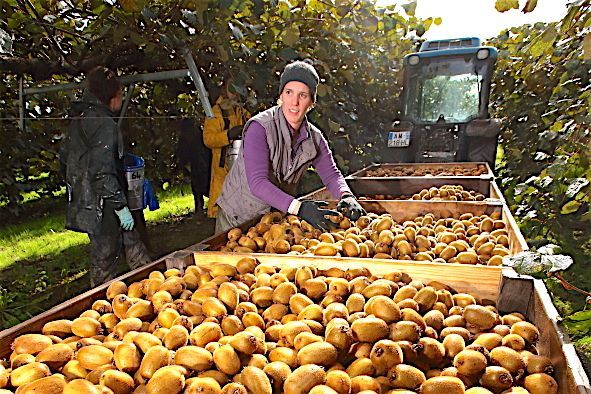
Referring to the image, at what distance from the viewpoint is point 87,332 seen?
5.22 feet

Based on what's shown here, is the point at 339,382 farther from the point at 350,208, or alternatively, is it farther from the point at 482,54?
the point at 482,54

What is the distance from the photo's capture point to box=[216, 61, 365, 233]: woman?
295cm

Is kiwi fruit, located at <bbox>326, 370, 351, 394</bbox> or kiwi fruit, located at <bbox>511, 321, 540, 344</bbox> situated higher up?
kiwi fruit, located at <bbox>511, 321, 540, 344</bbox>

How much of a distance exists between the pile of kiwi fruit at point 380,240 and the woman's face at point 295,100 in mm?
687

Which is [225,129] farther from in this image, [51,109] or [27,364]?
[27,364]

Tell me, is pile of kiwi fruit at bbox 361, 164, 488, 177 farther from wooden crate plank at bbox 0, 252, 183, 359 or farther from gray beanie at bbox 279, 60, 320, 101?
wooden crate plank at bbox 0, 252, 183, 359

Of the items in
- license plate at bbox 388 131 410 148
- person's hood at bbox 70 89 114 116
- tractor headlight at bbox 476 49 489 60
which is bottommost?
person's hood at bbox 70 89 114 116

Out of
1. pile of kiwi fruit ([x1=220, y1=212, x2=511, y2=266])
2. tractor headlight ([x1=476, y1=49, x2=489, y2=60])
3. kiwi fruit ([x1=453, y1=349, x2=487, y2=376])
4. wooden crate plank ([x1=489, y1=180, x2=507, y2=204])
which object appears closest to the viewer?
kiwi fruit ([x1=453, y1=349, x2=487, y2=376])

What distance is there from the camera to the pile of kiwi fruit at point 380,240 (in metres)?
2.28

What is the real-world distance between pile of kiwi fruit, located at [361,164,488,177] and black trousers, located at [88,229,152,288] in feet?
9.03

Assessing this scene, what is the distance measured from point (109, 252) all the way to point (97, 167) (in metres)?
0.77

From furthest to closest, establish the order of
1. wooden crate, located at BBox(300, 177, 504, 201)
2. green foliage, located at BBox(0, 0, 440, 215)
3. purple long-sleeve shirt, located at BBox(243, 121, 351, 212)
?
wooden crate, located at BBox(300, 177, 504, 201) < green foliage, located at BBox(0, 0, 440, 215) < purple long-sleeve shirt, located at BBox(243, 121, 351, 212)

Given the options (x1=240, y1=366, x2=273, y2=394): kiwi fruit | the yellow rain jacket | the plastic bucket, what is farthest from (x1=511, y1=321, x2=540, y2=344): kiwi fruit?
the yellow rain jacket

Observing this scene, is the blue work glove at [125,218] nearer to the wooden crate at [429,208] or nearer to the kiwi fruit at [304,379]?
the wooden crate at [429,208]
